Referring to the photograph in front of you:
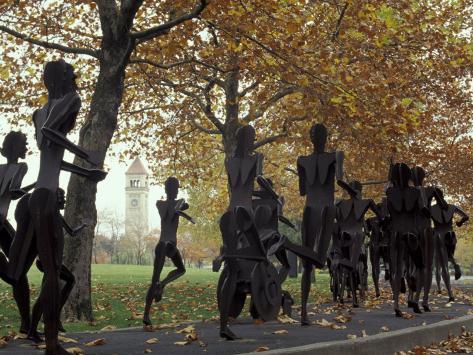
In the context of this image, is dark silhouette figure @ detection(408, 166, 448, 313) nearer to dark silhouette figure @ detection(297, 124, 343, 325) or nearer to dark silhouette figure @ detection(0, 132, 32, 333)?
dark silhouette figure @ detection(297, 124, 343, 325)

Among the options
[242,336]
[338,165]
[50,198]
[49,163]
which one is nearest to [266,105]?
→ [338,165]

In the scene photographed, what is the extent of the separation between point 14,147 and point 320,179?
13.8 ft

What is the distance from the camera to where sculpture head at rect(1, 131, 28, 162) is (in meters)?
9.54

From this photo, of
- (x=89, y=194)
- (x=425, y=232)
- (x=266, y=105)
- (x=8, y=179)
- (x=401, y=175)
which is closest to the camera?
(x=8, y=179)

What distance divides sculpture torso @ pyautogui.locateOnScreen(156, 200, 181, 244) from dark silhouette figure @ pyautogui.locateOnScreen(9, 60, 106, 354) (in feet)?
12.5

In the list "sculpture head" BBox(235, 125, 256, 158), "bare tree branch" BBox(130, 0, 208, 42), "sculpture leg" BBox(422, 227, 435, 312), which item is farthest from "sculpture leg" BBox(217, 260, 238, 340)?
"bare tree branch" BBox(130, 0, 208, 42)

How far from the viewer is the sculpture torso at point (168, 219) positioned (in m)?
11.4

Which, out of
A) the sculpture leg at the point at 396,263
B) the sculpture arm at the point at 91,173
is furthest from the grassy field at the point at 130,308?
the sculpture arm at the point at 91,173

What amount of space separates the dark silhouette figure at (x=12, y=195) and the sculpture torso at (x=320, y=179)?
3.97 metres

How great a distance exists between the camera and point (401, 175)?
12.8 metres

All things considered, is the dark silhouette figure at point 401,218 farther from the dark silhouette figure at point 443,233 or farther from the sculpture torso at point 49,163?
the sculpture torso at point 49,163

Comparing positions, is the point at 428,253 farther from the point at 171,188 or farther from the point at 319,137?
the point at 171,188

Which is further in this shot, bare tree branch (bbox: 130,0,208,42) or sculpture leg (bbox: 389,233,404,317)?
bare tree branch (bbox: 130,0,208,42)

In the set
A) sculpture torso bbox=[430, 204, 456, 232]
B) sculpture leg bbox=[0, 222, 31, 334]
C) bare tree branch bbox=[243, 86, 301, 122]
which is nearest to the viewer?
sculpture leg bbox=[0, 222, 31, 334]
